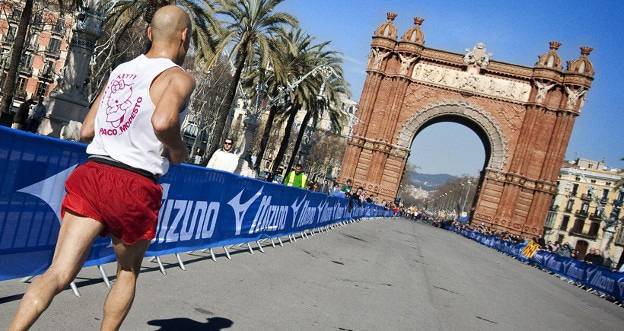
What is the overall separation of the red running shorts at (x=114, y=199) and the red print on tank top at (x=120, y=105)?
0.67 ft

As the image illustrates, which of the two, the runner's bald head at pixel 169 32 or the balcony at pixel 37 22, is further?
the balcony at pixel 37 22

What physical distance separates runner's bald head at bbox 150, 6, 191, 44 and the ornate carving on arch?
53.7m

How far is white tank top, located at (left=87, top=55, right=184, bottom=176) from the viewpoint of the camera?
3123mm

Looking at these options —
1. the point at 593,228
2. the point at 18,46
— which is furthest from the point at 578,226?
the point at 18,46

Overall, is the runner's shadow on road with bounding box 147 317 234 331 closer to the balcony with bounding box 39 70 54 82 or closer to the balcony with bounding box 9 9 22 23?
the balcony with bounding box 9 9 22 23

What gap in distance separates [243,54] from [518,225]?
1526 inches

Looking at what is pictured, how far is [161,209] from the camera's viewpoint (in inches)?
271

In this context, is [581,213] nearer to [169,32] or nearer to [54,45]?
[54,45]

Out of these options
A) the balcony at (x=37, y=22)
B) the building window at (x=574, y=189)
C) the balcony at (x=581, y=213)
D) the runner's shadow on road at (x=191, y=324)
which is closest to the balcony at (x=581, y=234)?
the balcony at (x=581, y=213)

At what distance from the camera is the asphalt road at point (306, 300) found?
511cm

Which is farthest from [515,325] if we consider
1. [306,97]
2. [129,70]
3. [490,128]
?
[490,128]

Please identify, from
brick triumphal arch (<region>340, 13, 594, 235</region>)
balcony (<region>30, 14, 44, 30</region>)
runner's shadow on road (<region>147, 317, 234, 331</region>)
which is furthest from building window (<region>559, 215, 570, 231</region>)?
runner's shadow on road (<region>147, 317, 234, 331</region>)

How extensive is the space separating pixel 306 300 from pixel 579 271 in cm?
2222

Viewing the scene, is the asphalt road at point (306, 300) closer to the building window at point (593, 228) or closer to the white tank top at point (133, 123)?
the white tank top at point (133, 123)
